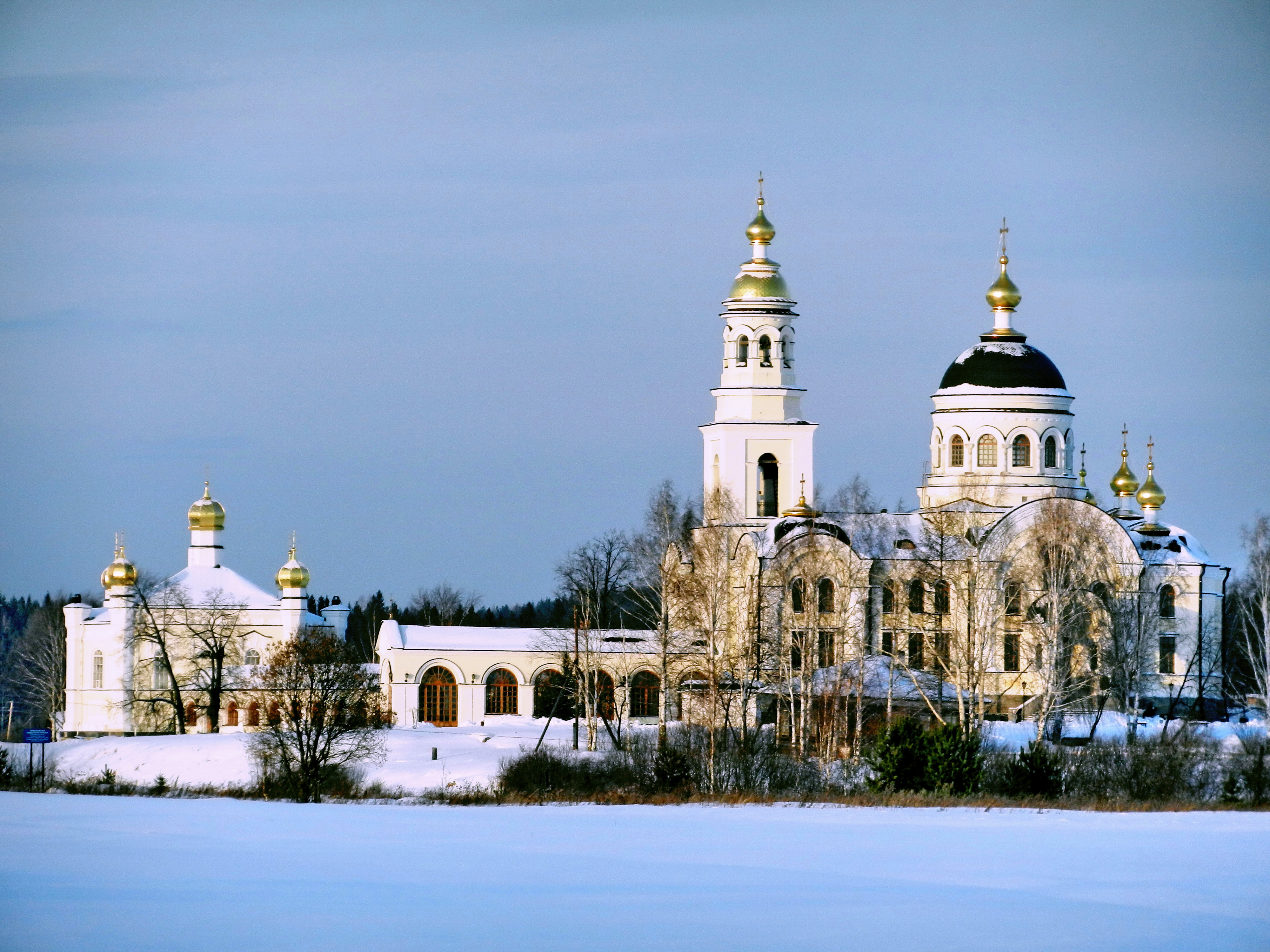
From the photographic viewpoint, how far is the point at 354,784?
33.3m

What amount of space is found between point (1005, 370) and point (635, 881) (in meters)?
33.0

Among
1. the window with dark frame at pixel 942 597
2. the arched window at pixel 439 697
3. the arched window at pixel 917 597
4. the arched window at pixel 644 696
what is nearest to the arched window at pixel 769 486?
the arched window at pixel 644 696

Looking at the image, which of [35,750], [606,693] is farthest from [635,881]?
[606,693]

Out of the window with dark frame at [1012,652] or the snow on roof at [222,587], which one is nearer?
Result: the window with dark frame at [1012,652]

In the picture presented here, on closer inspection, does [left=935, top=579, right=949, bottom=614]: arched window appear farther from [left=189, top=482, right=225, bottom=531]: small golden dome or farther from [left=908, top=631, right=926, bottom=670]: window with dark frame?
[left=189, top=482, right=225, bottom=531]: small golden dome

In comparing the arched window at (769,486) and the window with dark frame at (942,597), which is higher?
the arched window at (769,486)

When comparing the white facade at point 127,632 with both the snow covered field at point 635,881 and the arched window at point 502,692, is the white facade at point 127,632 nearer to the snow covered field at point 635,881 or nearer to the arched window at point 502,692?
the arched window at point 502,692

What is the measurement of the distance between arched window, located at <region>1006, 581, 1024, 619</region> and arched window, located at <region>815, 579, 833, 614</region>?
3573 millimetres

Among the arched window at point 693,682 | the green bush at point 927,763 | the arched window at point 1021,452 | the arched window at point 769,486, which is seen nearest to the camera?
the green bush at point 927,763

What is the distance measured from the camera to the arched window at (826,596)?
45.3 meters

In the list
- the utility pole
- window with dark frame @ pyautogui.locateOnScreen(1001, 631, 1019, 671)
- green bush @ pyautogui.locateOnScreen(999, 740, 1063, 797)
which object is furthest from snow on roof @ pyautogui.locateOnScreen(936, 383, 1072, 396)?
green bush @ pyautogui.locateOnScreen(999, 740, 1063, 797)

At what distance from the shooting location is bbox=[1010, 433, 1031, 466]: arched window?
167 ft

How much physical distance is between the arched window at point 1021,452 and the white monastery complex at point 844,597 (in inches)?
2.9

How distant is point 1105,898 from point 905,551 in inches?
1115
